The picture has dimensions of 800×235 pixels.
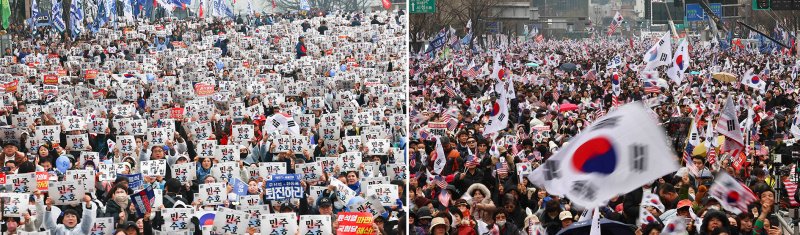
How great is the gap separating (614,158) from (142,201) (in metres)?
7.03

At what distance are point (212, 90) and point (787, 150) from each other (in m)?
14.0

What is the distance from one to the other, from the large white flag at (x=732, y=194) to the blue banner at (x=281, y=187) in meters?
4.98

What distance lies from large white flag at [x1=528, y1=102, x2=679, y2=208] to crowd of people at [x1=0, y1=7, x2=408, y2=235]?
456cm

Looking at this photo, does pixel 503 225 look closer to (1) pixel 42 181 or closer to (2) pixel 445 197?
(2) pixel 445 197

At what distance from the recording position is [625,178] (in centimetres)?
865

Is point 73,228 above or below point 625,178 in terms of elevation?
below

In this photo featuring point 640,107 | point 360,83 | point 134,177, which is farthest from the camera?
point 360,83

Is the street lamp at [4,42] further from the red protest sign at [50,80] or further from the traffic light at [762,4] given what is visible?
the traffic light at [762,4]

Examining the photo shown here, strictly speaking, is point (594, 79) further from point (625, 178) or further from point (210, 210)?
point (625, 178)

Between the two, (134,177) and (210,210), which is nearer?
(210,210)

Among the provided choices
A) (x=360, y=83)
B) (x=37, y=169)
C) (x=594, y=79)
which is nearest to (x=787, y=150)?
(x=37, y=169)

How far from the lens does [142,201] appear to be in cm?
1486

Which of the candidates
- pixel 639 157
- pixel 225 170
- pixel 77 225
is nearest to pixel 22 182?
pixel 225 170

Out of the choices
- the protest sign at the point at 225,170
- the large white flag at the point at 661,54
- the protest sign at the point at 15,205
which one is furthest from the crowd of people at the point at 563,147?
the protest sign at the point at 15,205
